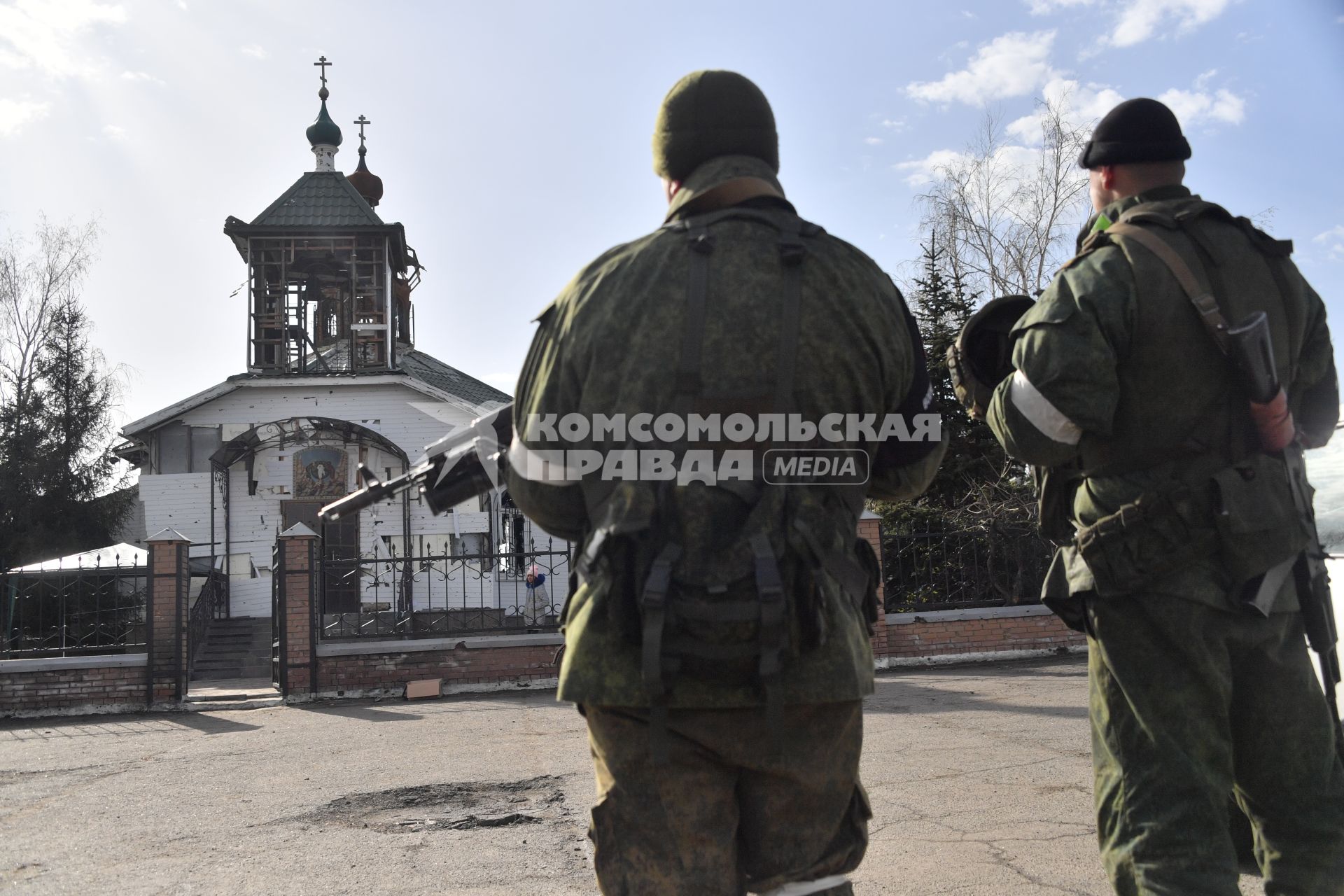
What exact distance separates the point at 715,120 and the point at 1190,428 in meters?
1.26

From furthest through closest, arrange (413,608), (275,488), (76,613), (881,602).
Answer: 1. (275,488)
2. (76,613)
3. (413,608)
4. (881,602)

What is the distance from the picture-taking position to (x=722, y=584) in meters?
1.79

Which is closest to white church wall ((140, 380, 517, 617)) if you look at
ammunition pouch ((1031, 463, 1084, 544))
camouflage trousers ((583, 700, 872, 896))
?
ammunition pouch ((1031, 463, 1084, 544))

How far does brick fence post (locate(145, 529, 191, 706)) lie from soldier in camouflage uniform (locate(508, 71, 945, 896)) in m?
11.1

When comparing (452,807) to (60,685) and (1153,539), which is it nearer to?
(1153,539)

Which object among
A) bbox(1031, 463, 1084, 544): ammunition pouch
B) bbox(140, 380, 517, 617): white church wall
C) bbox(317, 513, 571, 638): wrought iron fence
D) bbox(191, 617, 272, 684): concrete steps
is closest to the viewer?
bbox(1031, 463, 1084, 544): ammunition pouch

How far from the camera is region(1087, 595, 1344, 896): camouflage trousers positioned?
2.24 meters

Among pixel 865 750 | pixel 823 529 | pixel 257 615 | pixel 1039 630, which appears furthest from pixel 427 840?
pixel 257 615

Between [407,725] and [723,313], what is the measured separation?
766 cm

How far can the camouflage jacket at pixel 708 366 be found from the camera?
186 centimetres

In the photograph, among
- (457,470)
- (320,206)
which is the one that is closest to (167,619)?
(457,470)

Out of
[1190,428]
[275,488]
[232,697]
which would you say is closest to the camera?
[1190,428]

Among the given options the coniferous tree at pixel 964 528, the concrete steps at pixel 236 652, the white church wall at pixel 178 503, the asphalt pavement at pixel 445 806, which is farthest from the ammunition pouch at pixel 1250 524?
the white church wall at pixel 178 503

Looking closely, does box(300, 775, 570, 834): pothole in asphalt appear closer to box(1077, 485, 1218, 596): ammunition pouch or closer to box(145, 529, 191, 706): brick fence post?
box(1077, 485, 1218, 596): ammunition pouch
